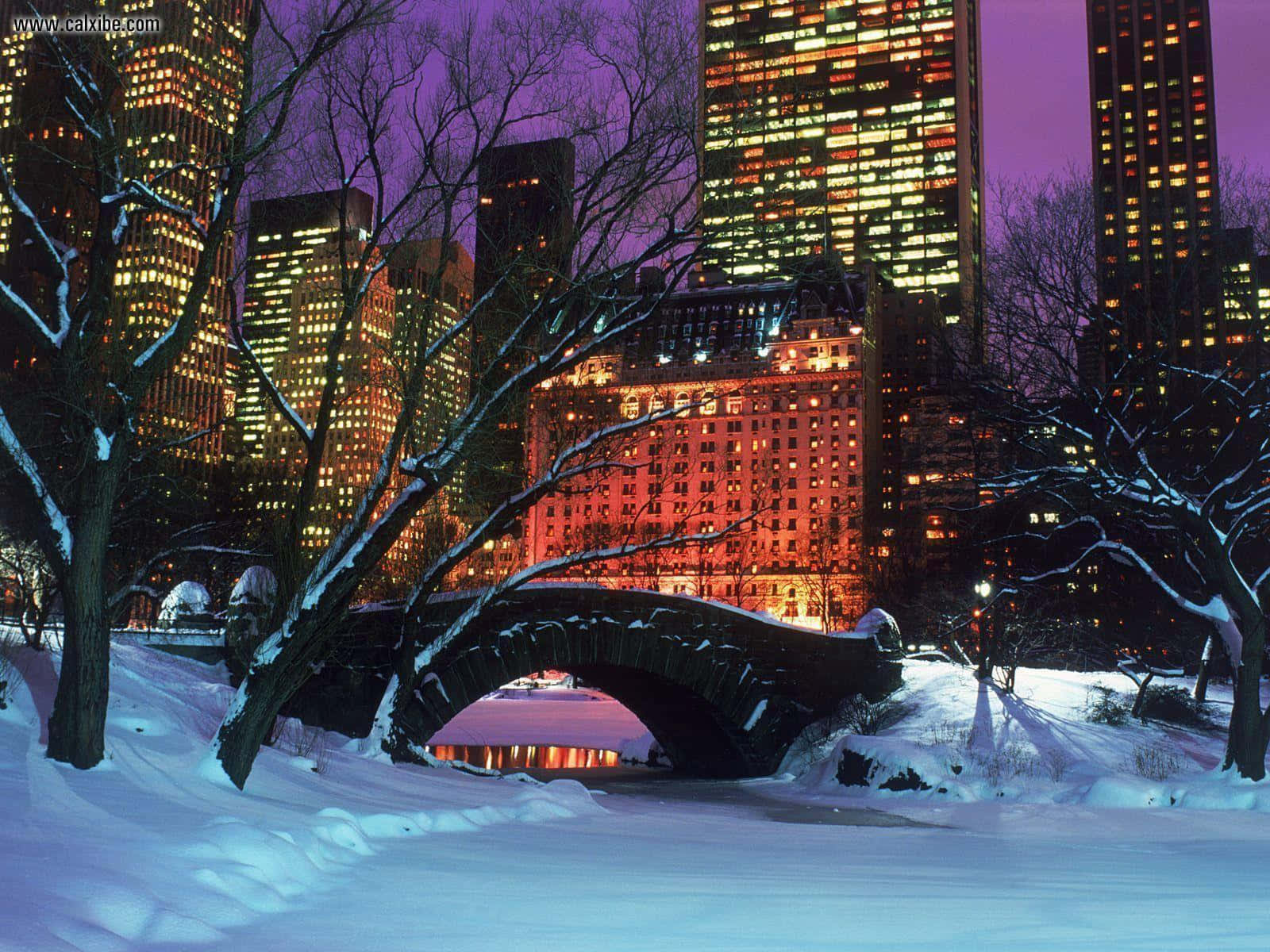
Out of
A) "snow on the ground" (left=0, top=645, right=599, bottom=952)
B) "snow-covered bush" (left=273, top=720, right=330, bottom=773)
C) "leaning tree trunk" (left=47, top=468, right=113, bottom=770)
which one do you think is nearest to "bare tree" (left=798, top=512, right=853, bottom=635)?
"snow-covered bush" (left=273, top=720, right=330, bottom=773)

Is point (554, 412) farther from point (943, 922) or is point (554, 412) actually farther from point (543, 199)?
point (943, 922)

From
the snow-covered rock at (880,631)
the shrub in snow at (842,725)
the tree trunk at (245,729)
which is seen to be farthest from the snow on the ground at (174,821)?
the snow-covered rock at (880,631)

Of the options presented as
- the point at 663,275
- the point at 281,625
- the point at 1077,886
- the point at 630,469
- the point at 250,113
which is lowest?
the point at 1077,886

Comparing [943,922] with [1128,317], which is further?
[1128,317]

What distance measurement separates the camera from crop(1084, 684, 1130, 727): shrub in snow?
1308 inches

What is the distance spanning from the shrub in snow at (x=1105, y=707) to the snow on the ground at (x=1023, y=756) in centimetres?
17

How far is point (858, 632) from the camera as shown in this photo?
1496 inches

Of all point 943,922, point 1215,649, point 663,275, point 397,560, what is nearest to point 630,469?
point 663,275

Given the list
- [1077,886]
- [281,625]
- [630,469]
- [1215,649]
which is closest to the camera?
[1077,886]

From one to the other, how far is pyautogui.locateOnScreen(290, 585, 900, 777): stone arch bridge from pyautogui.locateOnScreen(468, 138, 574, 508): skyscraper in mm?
7544

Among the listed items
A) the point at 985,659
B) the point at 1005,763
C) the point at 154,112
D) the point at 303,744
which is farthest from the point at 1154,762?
the point at 154,112

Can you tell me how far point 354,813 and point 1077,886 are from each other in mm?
7660

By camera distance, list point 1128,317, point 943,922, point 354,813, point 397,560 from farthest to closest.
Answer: point 397,560 → point 1128,317 → point 354,813 → point 943,922

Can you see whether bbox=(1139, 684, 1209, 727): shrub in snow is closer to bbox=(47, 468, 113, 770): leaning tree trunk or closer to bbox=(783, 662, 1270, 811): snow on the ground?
bbox=(783, 662, 1270, 811): snow on the ground
